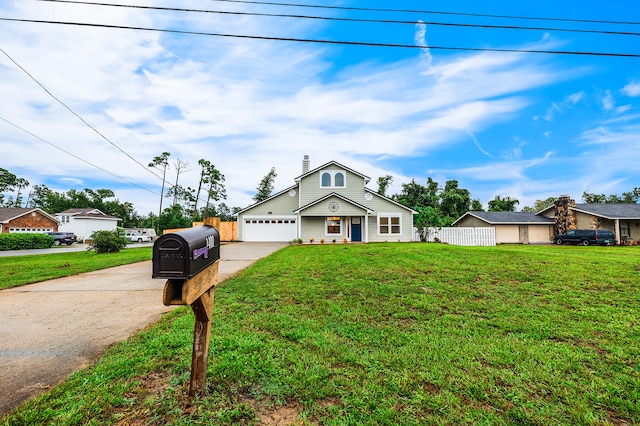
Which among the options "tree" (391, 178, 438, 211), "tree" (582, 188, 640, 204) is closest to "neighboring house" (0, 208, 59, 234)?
"tree" (391, 178, 438, 211)

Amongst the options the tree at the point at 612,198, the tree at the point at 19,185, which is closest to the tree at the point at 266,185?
the tree at the point at 19,185

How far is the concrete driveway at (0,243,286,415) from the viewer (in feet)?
8.14

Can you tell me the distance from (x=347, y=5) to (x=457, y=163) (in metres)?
25.6

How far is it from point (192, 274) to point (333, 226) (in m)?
19.3

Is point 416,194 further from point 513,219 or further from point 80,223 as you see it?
point 80,223

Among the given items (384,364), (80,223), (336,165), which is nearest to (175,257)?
(384,364)

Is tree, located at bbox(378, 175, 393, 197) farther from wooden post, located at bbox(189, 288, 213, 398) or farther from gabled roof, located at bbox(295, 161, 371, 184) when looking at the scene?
wooden post, located at bbox(189, 288, 213, 398)

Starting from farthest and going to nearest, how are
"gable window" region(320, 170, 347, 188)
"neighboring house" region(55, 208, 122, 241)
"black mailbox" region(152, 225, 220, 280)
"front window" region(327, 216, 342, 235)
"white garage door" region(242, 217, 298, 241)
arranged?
"neighboring house" region(55, 208, 122, 241) < "white garage door" region(242, 217, 298, 241) < "gable window" region(320, 170, 347, 188) < "front window" region(327, 216, 342, 235) < "black mailbox" region(152, 225, 220, 280)

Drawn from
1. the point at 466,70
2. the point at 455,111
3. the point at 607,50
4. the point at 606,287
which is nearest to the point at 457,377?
the point at 606,287

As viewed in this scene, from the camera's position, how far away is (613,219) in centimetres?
2320

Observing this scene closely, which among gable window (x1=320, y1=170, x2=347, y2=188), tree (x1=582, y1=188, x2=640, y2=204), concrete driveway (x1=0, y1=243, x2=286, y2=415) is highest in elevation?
tree (x1=582, y1=188, x2=640, y2=204)

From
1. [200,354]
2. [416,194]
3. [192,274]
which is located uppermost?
[416,194]

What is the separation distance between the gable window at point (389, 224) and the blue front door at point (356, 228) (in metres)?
1.68

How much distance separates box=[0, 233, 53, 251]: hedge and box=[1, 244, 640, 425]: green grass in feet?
92.1
